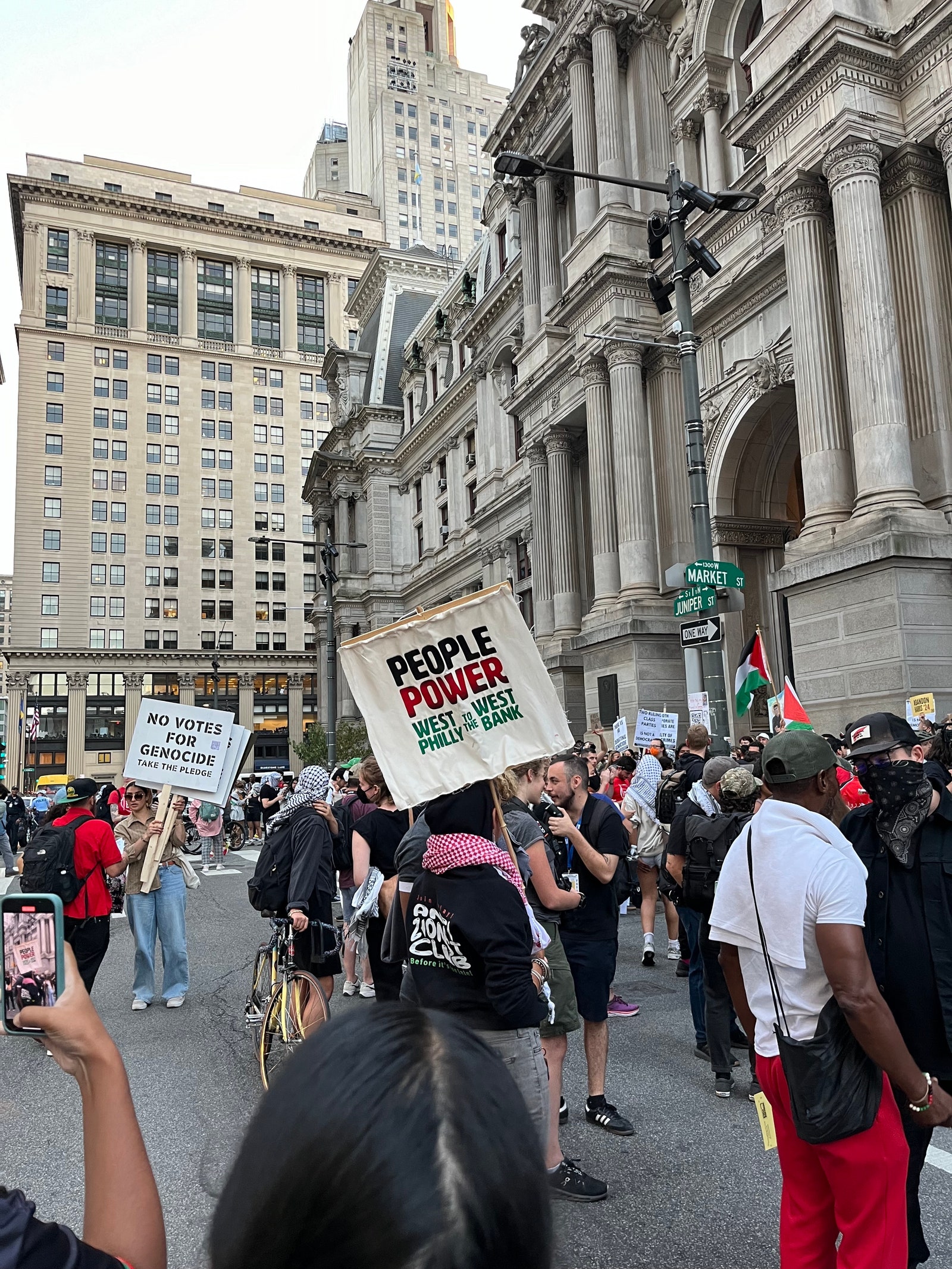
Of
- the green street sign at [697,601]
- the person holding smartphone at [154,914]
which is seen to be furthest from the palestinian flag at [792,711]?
the person holding smartphone at [154,914]

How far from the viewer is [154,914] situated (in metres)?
8.98

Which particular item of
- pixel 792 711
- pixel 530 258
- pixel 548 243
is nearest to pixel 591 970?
pixel 792 711

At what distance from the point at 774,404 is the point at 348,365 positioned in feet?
139

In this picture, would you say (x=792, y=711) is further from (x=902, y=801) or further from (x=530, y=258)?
(x=530, y=258)

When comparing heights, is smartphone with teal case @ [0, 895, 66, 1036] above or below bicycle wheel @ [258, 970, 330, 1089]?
above

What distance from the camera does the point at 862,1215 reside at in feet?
9.28

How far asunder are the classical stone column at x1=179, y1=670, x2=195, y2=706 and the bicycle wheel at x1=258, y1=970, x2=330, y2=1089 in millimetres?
79550

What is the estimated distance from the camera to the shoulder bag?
2.89 m

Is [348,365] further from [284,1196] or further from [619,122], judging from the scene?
[284,1196]

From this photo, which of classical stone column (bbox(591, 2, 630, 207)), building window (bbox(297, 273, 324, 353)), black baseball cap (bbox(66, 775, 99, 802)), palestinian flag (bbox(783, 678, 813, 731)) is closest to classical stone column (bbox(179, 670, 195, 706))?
building window (bbox(297, 273, 324, 353))

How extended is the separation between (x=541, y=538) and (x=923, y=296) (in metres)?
14.3

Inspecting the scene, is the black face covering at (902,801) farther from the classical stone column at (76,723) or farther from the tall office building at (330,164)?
the tall office building at (330,164)

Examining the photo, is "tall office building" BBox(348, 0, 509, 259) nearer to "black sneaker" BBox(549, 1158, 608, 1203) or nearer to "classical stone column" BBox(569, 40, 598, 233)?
"classical stone column" BBox(569, 40, 598, 233)

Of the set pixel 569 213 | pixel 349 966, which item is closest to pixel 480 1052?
pixel 349 966
